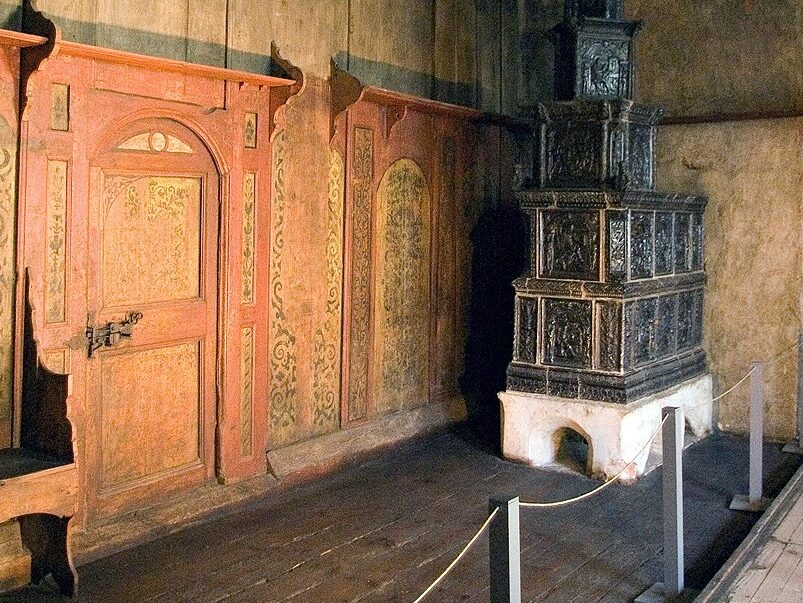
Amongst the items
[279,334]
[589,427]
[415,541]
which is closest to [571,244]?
[589,427]

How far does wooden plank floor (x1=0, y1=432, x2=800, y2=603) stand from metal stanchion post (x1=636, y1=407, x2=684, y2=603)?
5.4 inches

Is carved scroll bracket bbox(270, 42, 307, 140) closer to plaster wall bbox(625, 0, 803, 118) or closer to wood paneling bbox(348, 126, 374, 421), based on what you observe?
wood paneling bbox(348, 126, 374, 421)

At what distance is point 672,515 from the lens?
150 inches

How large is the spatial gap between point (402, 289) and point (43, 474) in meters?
3.01

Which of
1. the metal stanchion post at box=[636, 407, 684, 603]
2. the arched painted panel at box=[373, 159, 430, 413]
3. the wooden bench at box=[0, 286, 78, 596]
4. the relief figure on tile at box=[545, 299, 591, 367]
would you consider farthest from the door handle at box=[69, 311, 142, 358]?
the relief figure on tile at box=[545, 299, 591, 367]

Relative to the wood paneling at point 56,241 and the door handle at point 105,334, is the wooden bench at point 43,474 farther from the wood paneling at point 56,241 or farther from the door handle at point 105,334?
the door handle at point 105,334

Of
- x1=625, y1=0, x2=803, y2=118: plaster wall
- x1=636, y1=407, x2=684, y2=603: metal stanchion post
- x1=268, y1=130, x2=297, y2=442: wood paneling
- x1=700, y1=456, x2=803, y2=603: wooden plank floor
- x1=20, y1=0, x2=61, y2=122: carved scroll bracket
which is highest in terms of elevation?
x1=625, y1=0, x2=803, y2=118: plaster wall

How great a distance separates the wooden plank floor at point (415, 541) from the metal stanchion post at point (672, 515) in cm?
14

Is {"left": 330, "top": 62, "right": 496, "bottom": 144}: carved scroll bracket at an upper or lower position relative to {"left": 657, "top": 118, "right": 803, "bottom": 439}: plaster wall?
upper

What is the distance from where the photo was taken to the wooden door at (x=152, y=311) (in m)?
4.21

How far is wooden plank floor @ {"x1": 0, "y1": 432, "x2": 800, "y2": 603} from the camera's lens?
385 centimetres

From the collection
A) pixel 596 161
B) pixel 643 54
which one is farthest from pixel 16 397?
pixel 643 54

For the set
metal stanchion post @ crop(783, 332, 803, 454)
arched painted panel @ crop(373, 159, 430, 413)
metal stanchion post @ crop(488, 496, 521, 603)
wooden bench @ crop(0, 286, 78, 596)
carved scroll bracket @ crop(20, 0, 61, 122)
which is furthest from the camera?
metal stanchion post @ crop(783, 332, 803, 454)

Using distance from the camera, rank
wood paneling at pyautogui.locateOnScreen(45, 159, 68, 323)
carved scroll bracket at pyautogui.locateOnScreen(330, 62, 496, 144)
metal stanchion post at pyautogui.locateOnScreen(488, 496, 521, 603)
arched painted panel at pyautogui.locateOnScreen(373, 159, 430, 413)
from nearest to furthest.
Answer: metal stanchion post at pyautogui.locateOnScreen(488, 496, 521, 603) → wood paneling at pyautogui.locateOnScreen(45, 159, 68, 323) → carved scroll bracket at pyautogui.locateOnScreen(330, 62, 496, 144) → arched painted panel at pyautogui.locateOnScreen(373, 159, 430, 413)
